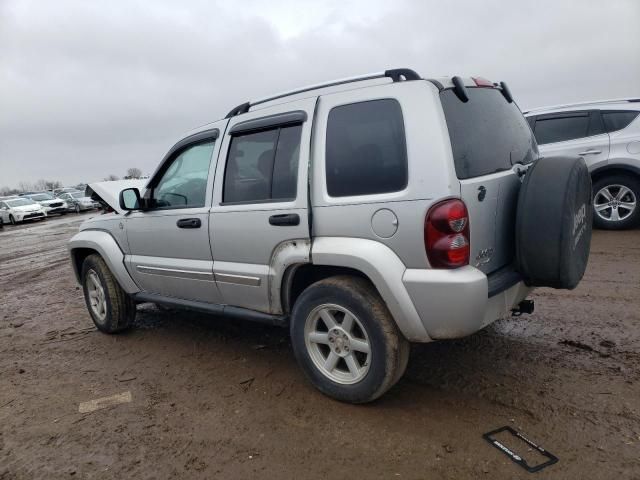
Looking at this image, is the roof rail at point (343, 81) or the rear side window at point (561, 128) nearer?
the roof rail at point (343, 81)

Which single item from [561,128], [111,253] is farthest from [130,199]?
[561,128]

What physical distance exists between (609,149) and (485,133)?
5700mm

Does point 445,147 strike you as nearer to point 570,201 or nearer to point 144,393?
point 570,201

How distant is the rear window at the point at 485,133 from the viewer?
9.02 ft

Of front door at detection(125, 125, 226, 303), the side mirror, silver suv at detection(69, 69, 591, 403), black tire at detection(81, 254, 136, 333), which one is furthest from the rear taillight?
black tire at detection(81, 254, 136, 333)

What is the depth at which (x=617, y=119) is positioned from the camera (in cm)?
754

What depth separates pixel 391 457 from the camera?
255 cm

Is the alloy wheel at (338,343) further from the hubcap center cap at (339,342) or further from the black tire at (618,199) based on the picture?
the black tire at (618,199)

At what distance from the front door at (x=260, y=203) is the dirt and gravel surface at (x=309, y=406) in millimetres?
749

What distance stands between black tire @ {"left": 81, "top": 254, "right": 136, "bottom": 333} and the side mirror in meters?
0.85

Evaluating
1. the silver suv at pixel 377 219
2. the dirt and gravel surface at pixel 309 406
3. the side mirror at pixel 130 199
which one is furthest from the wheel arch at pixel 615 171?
the side mirror at pixel 130 199

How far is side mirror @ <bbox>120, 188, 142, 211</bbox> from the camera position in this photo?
4238 mm

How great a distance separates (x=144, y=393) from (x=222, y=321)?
1.51 metres

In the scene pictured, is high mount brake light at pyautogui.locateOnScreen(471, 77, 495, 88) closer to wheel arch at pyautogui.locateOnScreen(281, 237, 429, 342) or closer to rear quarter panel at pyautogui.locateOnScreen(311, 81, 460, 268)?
rear quarter panel at pyautogui.locateOnScreen(311, 81, 460, 268)
